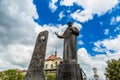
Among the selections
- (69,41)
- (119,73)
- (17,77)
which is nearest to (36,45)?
(69,41)

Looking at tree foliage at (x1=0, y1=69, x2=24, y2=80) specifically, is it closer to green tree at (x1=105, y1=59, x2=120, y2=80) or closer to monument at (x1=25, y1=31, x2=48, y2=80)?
green tree at (x1=105, y1=59, x2=120, y2=80)

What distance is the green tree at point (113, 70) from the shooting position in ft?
85.2

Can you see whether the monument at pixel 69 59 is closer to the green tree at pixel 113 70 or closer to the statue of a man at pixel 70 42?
the statue of a man at pixel 70 42

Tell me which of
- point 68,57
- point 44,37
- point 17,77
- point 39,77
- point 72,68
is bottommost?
point 39,77

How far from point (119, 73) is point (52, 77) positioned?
77.9ft

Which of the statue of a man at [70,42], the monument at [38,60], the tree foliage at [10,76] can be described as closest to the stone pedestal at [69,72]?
the statue of a man at [70,42]

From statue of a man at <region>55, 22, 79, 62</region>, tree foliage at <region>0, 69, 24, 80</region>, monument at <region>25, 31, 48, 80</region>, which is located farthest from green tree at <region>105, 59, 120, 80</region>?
tree foliage at <region>0, 69, 24, 80</region>

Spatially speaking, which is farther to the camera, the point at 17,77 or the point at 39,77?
the point at 17,77

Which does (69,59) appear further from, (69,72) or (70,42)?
(70,42)

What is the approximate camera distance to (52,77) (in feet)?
153

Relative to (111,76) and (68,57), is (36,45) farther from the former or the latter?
(111,76)

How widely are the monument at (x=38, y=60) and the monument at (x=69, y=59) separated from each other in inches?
63.1

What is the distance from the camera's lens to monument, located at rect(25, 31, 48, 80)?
8292 millimetres

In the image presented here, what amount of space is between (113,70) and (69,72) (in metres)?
18.7
